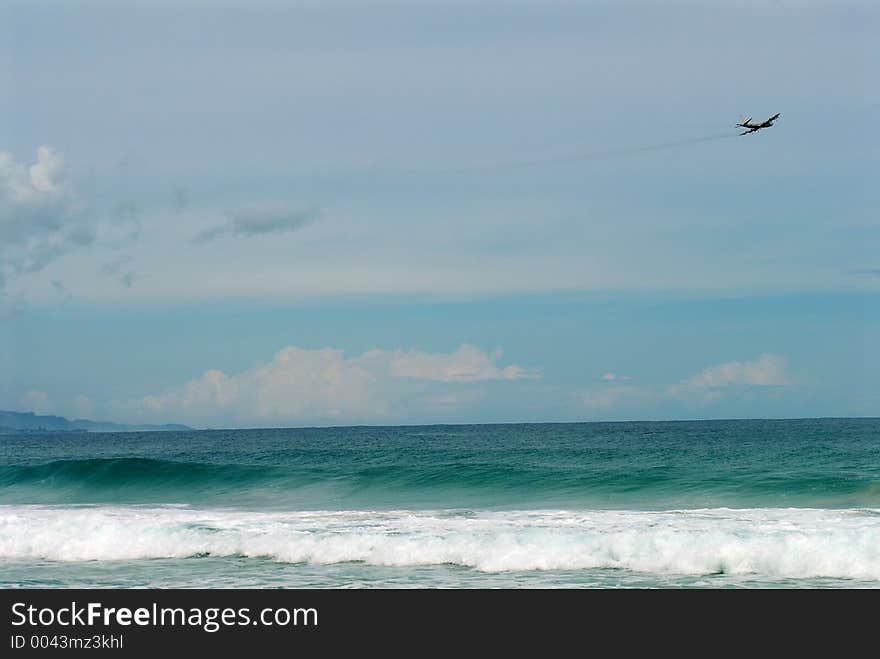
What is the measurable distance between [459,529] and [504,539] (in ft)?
7.85

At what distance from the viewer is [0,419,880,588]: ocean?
15117mm

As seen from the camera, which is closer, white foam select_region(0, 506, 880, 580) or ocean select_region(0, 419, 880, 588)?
ocean select_region(0, 419, 880, 588)

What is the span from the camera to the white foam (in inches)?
608

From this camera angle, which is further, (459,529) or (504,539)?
(459,529)

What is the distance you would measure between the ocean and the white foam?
38 mm

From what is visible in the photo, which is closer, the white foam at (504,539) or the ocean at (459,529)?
the ocean at (459,529)

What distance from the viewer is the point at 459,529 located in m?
19.1

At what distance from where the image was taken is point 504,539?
16.8 meters

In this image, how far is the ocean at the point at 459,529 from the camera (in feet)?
49.6

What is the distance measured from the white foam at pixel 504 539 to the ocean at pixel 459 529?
0.13 ft
